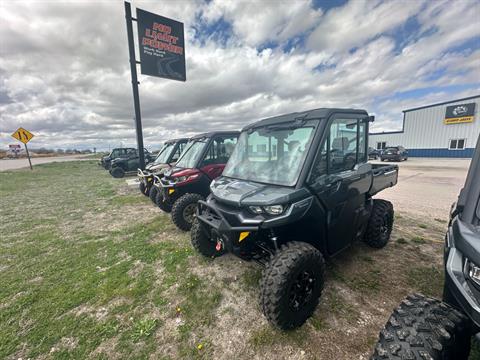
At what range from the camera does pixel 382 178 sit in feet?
12.5

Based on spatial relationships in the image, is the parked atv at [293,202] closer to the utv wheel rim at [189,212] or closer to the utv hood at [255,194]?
the utv hood at [255,194]

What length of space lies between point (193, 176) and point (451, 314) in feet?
14.8

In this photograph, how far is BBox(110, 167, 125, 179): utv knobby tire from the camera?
1452cm

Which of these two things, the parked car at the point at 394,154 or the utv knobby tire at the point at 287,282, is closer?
the utv knobby tire at the point at 287,282

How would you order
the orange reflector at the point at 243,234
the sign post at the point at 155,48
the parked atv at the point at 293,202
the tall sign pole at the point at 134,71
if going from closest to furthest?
the parked atv at the point at 293,202, the orange reflector at the point at 243,234, the tall sign pole at the point at 134,71, the sign post at the point at 155,48

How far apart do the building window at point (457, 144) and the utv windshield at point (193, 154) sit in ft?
113

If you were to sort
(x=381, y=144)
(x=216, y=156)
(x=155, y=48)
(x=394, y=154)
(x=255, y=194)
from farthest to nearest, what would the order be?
(x=381, y=144) → (x=394, y=154) → (x=155, y=48) → (x=216, y=156) → (x=255, y=194)

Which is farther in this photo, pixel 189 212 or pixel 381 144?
pixel 381 144

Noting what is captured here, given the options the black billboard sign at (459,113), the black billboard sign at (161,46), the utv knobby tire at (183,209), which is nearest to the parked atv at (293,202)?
the utv knobby tire at (183,209)

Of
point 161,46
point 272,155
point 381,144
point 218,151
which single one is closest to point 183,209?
point 218,151

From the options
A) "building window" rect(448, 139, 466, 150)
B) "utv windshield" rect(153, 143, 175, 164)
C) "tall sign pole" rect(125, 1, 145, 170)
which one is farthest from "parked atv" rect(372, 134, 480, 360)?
"building window" rect(448, 139, 466, 150)

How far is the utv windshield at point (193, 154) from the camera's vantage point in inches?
208

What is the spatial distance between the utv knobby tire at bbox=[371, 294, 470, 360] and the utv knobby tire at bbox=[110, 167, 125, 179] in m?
16.4

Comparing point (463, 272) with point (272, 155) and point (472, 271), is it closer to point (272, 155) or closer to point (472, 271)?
point (472, 271)
